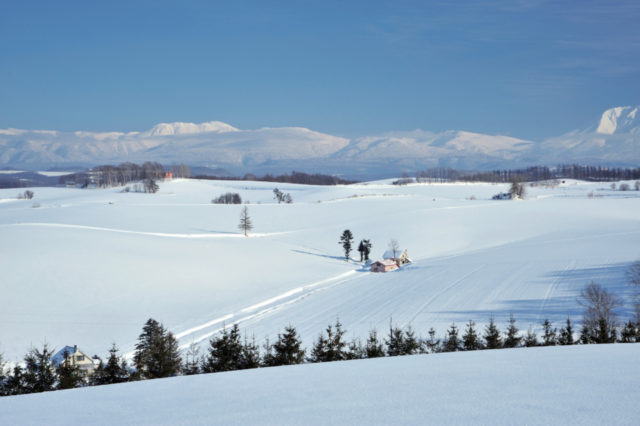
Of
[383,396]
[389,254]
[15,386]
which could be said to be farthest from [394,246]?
[383,396]

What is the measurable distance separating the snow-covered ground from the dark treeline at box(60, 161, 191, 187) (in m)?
142

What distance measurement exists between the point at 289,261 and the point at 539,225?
41.4 m

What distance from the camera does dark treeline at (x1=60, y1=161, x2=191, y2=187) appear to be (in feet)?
500

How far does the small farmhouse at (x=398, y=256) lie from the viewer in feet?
194

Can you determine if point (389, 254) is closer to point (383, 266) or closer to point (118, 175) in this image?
point (383, 266)

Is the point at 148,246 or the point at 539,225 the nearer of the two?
the point at 148,246

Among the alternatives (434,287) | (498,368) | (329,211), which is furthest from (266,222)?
(498,368)

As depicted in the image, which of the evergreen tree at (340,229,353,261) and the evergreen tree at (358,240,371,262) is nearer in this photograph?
the evergreen tree at (358,240,371,262)

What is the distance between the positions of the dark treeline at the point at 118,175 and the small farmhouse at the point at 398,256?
10143 centimetres

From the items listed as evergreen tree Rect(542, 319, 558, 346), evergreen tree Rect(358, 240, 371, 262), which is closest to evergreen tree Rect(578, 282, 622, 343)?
evergreen tree Rect(542, 319, 558, 346)

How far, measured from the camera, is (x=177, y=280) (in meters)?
43.3

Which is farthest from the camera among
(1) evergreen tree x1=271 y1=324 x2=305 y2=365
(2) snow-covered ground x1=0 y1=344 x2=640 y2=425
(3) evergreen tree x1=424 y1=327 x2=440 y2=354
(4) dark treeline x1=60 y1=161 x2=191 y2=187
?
(4) dark treeline x1=60 y1=161 x2=191 y2=187

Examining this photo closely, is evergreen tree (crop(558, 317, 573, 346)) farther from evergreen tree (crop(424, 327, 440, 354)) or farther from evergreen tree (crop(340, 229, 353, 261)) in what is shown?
evergreen tree (crop(340, 229, 353, 261))

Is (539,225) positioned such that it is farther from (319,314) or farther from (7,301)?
(7,301)
